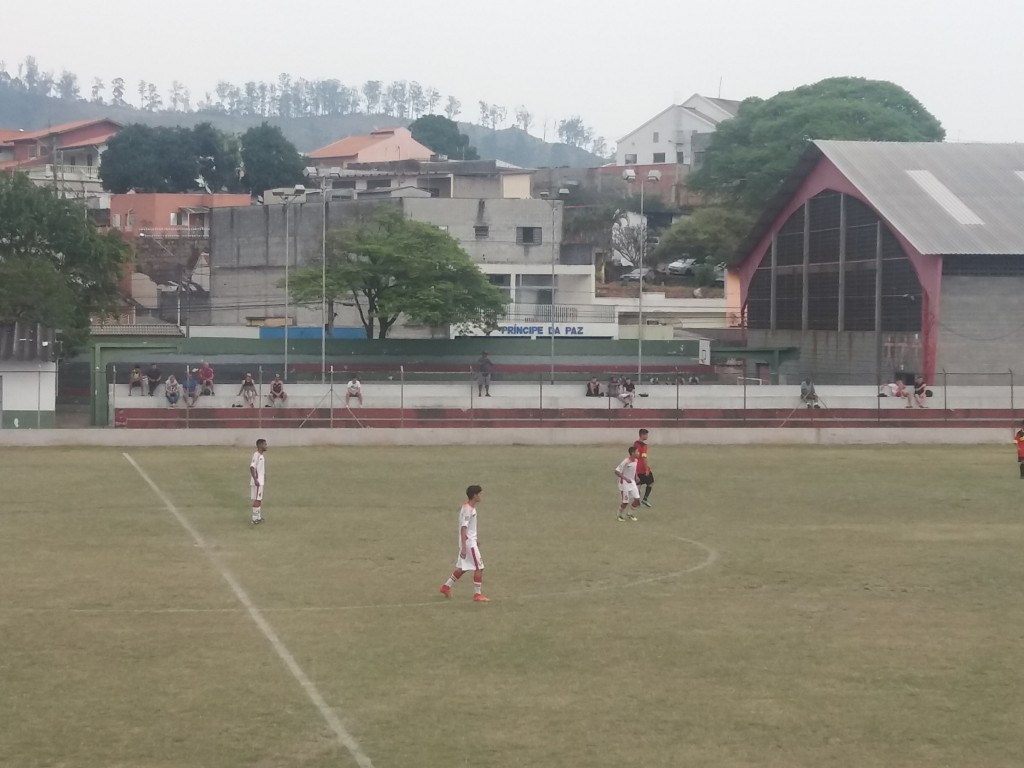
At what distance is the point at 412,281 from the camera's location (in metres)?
74.3

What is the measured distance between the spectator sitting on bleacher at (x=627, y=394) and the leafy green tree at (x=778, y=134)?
49.1 m

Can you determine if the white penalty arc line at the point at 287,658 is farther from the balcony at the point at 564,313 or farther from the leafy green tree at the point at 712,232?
the leafy green tree at the point at 712,232

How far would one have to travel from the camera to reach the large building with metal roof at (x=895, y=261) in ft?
205

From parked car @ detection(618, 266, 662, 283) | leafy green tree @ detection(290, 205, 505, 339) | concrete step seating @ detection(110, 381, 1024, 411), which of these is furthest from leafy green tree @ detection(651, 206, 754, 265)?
concrete step seating @ detection(110, 381, 1024, 411)

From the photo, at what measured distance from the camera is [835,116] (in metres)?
102

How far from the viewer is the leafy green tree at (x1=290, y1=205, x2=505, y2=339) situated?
73.3 metres

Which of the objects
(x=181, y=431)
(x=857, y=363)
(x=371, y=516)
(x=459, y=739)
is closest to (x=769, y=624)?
(x=459, y=739)

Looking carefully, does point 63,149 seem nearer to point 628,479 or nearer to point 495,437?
point 495,437

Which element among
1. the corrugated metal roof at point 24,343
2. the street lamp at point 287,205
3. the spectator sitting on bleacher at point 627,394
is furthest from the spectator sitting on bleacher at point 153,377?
the spectator sitting on bleacher at point 627,394

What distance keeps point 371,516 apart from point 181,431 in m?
18.5

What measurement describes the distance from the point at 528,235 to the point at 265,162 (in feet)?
185

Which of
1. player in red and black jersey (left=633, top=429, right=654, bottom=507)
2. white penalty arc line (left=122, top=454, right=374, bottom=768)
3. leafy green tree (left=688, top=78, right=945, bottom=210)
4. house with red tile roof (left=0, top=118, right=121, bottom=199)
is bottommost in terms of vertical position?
white penalty arc line (left=122, top=454, right=374, bottom=768)

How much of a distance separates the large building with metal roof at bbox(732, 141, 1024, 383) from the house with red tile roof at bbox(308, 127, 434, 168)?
109m

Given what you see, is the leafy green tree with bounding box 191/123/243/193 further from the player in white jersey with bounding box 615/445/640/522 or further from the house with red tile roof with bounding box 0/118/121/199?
the player in white jersey with bounding box 615/445/640/522
